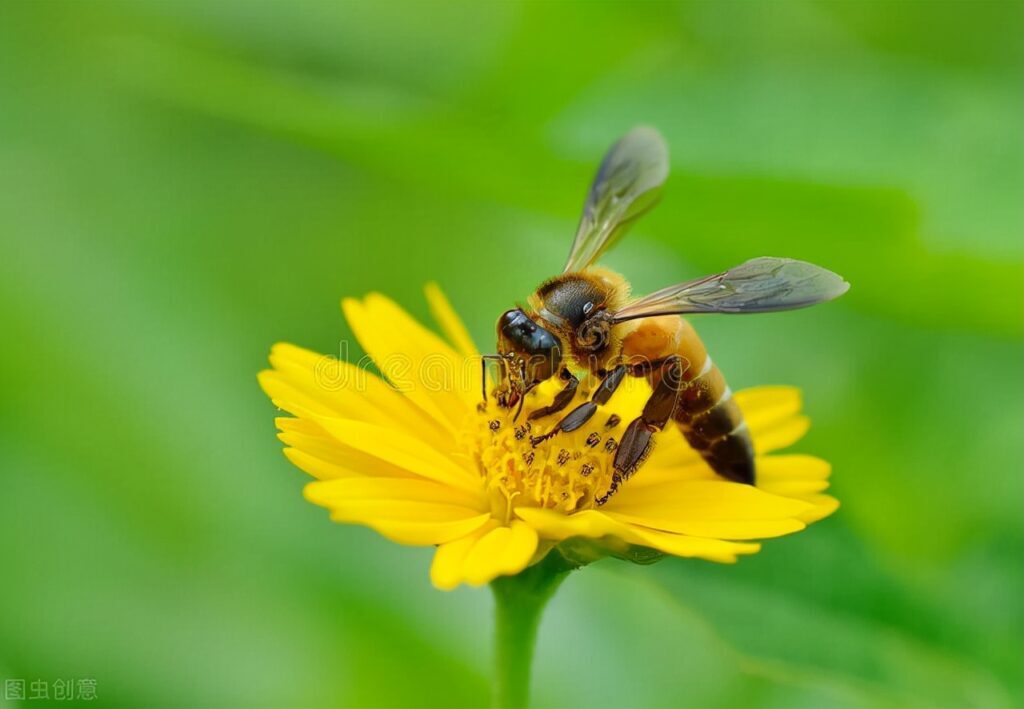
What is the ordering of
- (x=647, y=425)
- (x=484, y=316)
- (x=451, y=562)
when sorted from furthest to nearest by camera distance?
1. (x=484, y=316)
2. (x=647, y=425)
3. (x=451, y=562)

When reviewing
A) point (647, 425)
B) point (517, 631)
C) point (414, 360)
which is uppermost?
point (414, 360)

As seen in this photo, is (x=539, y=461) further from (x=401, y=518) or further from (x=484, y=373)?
(x=401, y=518)

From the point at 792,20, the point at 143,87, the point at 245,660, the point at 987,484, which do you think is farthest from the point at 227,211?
the point at 987,484

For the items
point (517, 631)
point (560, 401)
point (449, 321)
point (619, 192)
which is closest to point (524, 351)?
point (560, 401)

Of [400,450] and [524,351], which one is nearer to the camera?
[400,450]

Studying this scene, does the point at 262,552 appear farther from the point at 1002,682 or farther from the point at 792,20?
the point at 792,20

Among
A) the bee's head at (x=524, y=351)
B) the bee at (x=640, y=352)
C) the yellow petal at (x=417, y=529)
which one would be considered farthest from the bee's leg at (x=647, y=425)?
the yellow petal at (x=417, y=529)

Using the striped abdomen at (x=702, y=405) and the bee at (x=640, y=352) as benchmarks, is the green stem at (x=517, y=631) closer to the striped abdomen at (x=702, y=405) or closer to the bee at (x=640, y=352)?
the bee at (x=640, y=352)
